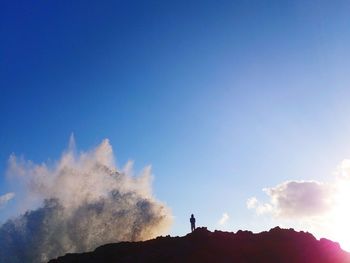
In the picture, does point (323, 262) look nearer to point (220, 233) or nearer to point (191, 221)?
point (220, 233)

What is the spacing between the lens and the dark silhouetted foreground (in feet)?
157

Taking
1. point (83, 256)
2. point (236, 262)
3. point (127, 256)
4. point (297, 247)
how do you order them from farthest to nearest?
point (83, 256)
point (127, 256)
point (297, 247)
point (236, 262)

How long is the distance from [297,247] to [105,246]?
22.3 meters

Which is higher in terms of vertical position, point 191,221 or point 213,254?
point 191,221

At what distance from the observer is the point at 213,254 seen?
48.5 m

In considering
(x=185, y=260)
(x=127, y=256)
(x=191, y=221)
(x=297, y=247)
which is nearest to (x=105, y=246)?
(x=127, y=256)

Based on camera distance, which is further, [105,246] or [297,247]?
[105,246]

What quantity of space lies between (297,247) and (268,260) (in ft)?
13.9

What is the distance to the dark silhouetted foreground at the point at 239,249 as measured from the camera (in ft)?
157

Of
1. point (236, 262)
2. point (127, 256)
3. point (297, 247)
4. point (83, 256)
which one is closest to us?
point (236, 262)

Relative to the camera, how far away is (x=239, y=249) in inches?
1944

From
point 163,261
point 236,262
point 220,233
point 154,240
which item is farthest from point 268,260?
point 154,240

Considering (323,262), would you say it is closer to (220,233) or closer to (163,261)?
A: (220,233)

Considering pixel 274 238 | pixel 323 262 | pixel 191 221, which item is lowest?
pixel 323 262
